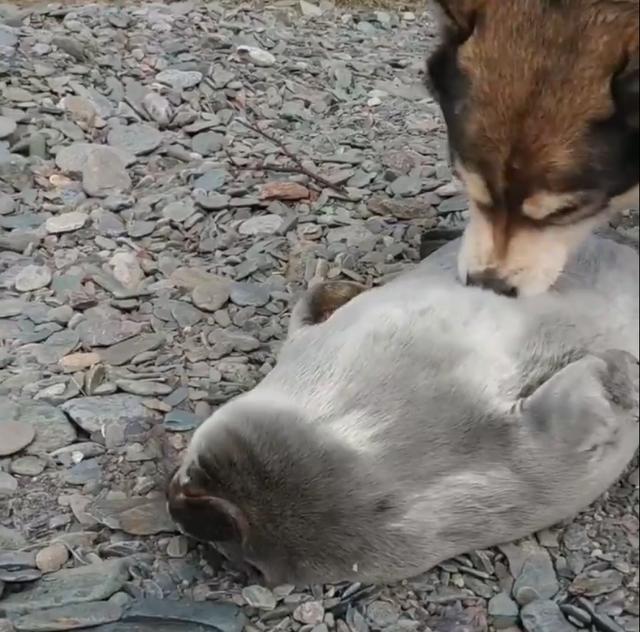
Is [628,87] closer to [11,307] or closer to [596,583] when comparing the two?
[596,583]

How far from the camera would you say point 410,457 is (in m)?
1.78

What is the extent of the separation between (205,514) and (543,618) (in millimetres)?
511

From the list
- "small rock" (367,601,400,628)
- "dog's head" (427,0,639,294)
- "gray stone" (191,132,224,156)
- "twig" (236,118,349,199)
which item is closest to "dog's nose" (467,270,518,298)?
"dog's head" (427,0,639,294)

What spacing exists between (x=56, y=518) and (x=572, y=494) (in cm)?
89

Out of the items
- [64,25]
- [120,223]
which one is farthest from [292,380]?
[64,25]

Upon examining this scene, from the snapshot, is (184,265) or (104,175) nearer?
(184,265)

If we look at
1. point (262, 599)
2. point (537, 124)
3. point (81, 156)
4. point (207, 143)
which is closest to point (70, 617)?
point (262, 599)

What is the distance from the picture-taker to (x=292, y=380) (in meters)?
1.93

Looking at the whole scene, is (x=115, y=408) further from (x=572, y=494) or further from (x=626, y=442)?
(x=626, y=442)

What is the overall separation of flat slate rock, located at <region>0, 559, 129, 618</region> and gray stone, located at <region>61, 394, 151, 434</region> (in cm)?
38

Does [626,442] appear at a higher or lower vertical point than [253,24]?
higher

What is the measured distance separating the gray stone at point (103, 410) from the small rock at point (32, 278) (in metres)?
0.43

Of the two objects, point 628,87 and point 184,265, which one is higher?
point 628,87

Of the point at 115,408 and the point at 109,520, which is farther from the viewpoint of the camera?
the point at 115,408
